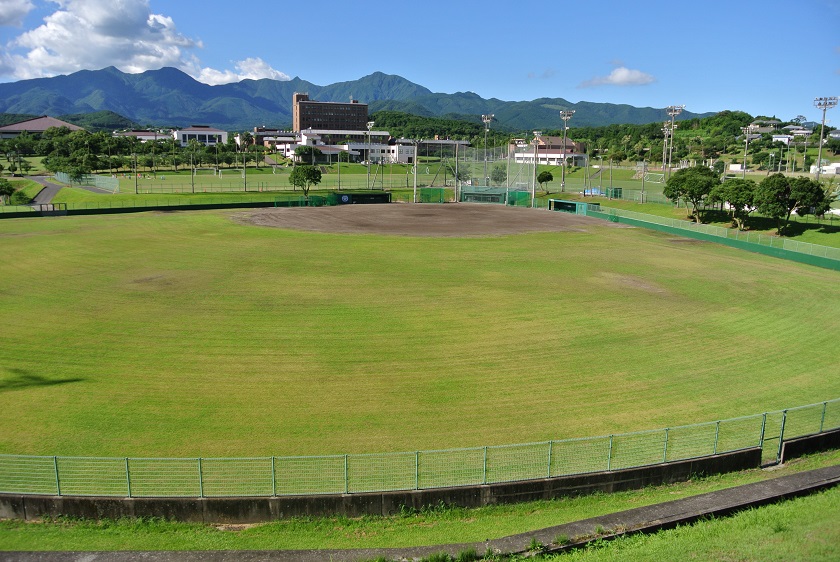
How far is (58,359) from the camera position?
2264cm

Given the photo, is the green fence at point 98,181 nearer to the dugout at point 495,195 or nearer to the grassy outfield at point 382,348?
the grassy outfield at point 382,348

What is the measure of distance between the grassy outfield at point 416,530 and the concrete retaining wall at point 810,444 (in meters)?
2.33

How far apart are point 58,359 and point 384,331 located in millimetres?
12461

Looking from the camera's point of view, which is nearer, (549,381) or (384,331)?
(549,381)

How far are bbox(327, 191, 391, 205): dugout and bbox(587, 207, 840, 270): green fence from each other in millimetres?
31454

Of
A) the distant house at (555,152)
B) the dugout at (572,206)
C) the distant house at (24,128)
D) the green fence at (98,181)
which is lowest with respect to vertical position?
the dugout at (572,206)

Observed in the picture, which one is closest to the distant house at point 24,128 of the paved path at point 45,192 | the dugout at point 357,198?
the paved path at point 45,192

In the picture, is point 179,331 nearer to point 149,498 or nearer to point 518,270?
point 149,498

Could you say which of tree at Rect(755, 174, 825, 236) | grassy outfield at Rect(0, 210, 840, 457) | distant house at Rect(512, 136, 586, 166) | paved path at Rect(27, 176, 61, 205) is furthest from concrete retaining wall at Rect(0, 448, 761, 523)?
distant house at Rect(512, 136, 586, 166)

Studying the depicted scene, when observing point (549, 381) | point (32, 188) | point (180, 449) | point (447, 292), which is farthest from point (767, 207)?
point (32, 188)

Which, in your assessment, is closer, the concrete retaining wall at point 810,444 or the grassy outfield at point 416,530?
the grassy outfield at point 416,530

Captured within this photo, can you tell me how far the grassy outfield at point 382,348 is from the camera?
A: 1778cm

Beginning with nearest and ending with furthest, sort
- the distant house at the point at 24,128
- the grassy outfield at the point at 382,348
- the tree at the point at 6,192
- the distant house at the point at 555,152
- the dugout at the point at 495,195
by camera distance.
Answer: the grassy outfield at the point at 382,348
the tree at the point at 6,192
the dugout at the point at 495,195
the distant house at the point at 555,152
the distant house at the point at 24,128

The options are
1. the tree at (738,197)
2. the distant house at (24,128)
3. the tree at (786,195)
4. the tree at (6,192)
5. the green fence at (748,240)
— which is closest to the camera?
the green fence at (748,240)
